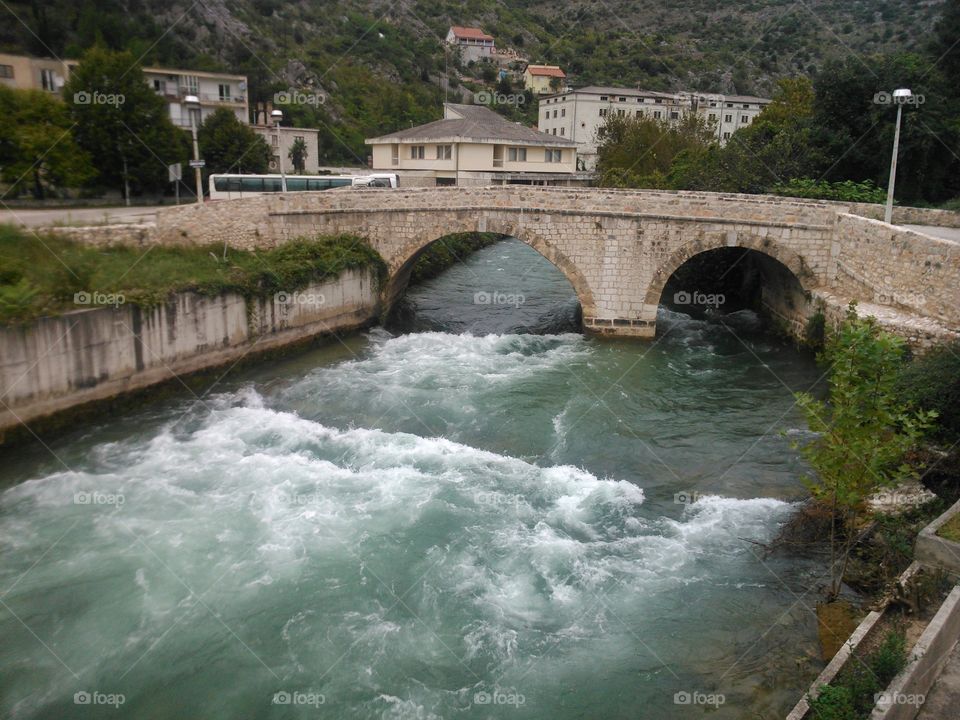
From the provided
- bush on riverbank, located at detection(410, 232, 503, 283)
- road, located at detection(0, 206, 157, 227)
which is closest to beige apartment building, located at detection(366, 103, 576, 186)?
bush on riverbank, located at detection(410, 232, 503, 283)

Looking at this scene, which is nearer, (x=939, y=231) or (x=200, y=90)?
(x=939, y=231)

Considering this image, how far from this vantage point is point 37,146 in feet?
97.2

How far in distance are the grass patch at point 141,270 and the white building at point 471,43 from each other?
270 feet

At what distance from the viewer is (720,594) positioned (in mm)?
12977

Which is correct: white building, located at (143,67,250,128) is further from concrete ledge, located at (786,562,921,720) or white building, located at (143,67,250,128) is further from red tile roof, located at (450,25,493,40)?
red tile roof, located at (450,25,493,40)

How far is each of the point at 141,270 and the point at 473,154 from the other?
79.1 feet

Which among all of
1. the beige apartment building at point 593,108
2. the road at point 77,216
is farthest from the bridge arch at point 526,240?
the beige apartment building at point 593,108

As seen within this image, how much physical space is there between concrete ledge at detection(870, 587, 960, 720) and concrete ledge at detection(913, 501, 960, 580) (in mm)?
732

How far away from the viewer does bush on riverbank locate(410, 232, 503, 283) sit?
38.1m

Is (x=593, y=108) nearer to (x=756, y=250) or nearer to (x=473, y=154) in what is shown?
(x=473, y=154)

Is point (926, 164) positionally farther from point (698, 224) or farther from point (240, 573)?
point (240, 573)

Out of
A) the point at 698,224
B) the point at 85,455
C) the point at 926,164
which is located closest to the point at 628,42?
the point at 926,164

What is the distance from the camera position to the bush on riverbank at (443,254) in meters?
38.1

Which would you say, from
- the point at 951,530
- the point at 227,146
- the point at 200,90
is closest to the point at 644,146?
the point at 227,146
